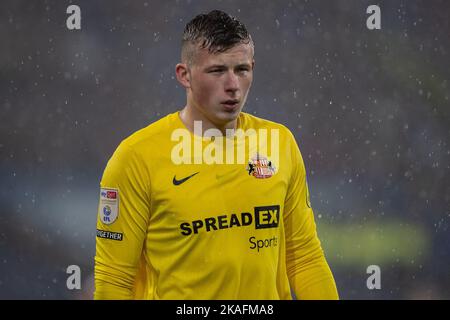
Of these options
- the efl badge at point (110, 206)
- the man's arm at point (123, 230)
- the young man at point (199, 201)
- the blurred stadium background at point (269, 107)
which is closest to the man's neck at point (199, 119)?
the young man at point (199, 201)

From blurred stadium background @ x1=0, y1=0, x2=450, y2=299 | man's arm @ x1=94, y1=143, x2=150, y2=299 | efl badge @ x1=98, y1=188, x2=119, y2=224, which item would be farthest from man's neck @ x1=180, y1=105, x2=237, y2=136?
blurred stadium background @ x1=0, y1=0, x2=450, y2=299

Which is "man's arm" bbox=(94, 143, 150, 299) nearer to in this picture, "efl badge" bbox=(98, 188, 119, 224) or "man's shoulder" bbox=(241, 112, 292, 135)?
"efl badge" bbox=(98, 188, 119, 224)

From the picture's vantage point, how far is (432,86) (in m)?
5.71

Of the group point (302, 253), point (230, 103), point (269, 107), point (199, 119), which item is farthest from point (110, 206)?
point (269, 107)

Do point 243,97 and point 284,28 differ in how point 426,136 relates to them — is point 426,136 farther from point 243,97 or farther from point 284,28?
point 243,97

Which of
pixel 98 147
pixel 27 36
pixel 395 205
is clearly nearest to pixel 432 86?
pixel 395 205

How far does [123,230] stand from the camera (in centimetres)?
269

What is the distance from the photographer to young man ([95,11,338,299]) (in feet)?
8.75

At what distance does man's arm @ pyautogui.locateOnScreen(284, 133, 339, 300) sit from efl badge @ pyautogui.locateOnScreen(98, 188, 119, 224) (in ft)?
2.06

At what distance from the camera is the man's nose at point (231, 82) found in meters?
2.65

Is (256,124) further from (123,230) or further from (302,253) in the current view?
(123,230)

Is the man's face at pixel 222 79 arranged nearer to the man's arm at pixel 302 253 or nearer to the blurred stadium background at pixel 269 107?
the man's arm at pixel 302 253

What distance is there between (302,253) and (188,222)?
0.49 meters

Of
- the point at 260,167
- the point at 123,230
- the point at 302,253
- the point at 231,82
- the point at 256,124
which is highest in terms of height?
the point at 231,82
